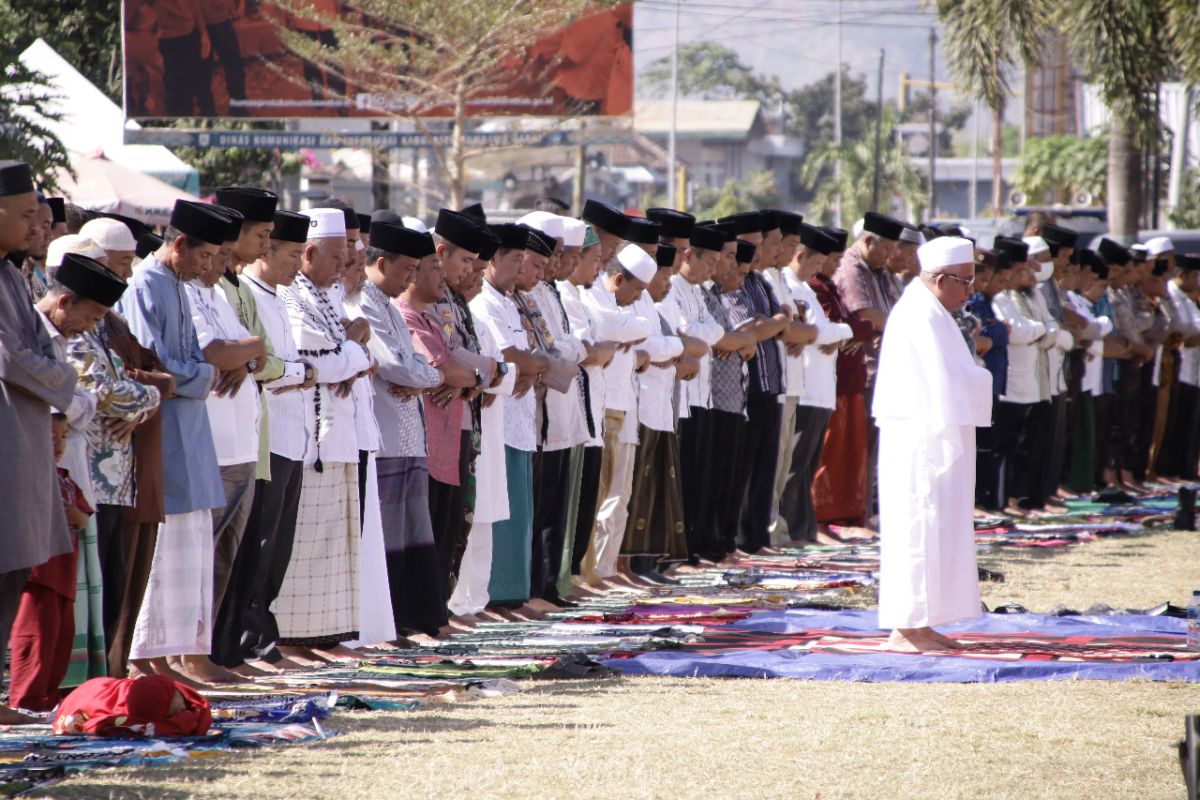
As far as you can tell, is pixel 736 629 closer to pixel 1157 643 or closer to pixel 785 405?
pixel 1157 643

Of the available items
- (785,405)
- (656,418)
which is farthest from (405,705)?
(785,405)

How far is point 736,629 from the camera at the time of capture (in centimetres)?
839

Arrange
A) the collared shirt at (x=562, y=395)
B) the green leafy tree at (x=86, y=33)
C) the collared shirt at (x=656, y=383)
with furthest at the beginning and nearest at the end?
the green leafy tree at (x=86, y=33)
the collared shirt at (x=656, y=383)
the collared shirt at (x=562, y=395)

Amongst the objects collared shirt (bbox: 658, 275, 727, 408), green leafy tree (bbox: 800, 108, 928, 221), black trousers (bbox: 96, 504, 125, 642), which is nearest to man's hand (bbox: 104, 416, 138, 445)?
black trousers (bbox: 96, 504, 125, 642)

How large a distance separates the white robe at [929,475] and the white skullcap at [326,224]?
8.12ft

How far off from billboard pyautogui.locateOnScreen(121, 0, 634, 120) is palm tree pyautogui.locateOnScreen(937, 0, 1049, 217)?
5.92 metres

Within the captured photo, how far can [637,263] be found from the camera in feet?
32.6

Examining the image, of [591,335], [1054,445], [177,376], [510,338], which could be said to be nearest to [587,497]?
[591,335]

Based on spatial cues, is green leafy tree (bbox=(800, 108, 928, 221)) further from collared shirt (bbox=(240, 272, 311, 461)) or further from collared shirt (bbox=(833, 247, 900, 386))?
collared shirt (bbox=(240, 272, 311, 461))

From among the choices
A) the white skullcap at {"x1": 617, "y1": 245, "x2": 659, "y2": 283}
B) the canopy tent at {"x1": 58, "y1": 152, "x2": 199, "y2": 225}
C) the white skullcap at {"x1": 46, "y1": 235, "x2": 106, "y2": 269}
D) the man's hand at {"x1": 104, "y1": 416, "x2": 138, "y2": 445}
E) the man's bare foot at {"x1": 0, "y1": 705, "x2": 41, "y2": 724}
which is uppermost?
the canopy tent at {"x1": 58, "y1": 152, "x2": 199, "y2": 225}

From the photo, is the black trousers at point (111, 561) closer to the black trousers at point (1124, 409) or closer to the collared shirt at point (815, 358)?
the collared shirt at point (815, 358)

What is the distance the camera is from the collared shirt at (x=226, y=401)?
688 centimetres

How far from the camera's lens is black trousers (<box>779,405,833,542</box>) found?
12086mm

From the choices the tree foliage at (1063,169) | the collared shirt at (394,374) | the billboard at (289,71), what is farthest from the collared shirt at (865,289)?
the tree foliage at (1063,169)
